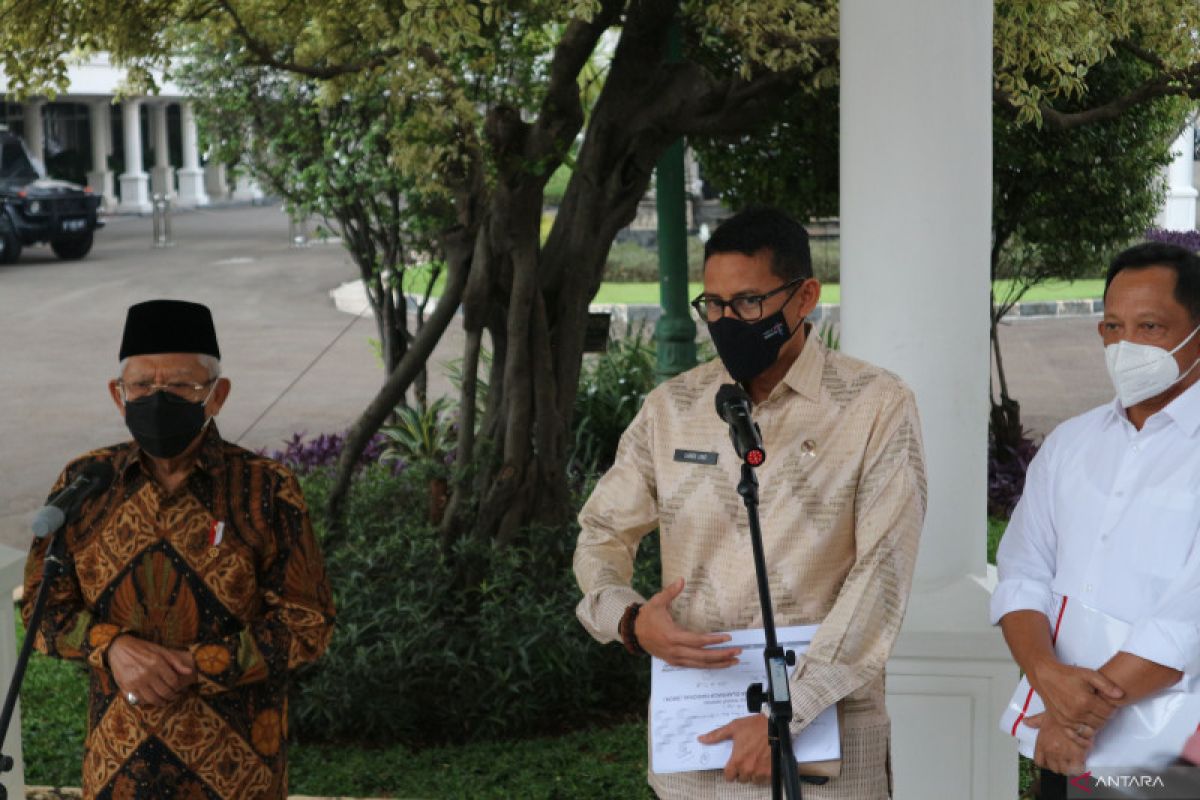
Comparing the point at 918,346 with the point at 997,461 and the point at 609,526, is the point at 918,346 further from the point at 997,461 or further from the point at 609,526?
the point at 997,461

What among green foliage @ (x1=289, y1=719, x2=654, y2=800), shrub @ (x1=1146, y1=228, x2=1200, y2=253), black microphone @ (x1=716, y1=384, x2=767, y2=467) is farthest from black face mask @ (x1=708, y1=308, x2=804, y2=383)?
shrub @ (x1=1146, y1=228, x2=1200, y2=253)

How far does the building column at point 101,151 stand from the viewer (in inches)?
1519

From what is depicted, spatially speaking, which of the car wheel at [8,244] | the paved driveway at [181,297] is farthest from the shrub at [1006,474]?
the car wheel at [8,244]

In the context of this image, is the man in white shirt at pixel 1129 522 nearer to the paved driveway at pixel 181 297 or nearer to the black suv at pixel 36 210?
the paved driveway at pixel 181 297

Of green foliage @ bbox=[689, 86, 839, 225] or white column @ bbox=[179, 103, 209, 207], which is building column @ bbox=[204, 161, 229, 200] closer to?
white column @ bbox=[179, 103, 209, 207]

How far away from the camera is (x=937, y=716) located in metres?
4.59

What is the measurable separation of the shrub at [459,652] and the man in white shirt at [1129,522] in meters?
3.68

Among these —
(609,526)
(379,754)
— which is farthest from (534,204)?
(609,526)

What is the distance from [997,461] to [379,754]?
605cm

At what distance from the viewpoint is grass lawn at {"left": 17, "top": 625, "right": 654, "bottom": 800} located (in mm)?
6215

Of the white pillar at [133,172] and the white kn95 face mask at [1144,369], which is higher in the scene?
the white pillar at [133,172]

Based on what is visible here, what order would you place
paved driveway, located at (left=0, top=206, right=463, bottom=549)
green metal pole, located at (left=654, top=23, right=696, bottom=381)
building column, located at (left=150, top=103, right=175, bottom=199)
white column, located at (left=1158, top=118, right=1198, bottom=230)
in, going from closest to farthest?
green metal pole, located at (left=654, top=23, right=696, bottom=381) → paved driveway, located at (left=0, top=206, right=463, bottom=549) → white column, located at (left=1158, top=118, right=1198, bottom=230) → building column, located at (left=150, top=103, right=175, bottom=199)

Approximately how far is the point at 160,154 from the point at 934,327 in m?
38.5

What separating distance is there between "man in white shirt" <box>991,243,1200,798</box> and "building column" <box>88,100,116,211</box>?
37.3 meters
